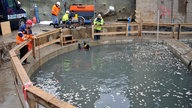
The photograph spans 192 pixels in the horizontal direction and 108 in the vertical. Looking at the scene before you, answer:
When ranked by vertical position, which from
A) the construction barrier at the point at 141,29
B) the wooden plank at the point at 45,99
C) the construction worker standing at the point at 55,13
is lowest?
the wooden plank at the point at 45,99

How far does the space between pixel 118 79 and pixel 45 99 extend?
569cm

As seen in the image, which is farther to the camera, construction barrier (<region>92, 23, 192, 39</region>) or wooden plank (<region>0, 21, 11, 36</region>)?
construction barrier (<region>92, 23, 192, 39</region>)

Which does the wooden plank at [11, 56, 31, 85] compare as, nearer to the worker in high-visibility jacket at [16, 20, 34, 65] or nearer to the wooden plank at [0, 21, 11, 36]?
the worker in high-visibility jacket at [16, 20, 34, 65]

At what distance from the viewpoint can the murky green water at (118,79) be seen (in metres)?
7.66

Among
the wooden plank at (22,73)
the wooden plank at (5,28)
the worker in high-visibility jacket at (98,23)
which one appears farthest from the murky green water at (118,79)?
the wooden plank at (5,28)

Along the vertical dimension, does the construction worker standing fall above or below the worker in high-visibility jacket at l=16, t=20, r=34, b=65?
above

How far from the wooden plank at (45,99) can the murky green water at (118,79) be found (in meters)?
3.07

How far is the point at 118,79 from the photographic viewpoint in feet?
30.9

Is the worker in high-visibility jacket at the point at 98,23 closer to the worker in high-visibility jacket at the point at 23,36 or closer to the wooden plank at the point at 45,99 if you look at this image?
the worker in high-visibility jacket at the point at 23,36

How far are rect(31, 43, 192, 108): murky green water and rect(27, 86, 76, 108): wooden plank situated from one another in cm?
307

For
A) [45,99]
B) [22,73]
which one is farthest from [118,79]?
[45,99]

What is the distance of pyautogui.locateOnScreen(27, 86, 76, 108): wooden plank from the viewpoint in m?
3.70

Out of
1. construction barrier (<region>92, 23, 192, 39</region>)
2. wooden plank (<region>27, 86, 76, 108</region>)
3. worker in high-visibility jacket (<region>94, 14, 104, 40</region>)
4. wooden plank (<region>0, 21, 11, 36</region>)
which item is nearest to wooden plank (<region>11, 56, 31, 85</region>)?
wooden plank (<region>27, 86, 76, 108</region>)

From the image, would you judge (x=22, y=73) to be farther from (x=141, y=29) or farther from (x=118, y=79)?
(x=141, y=29)
